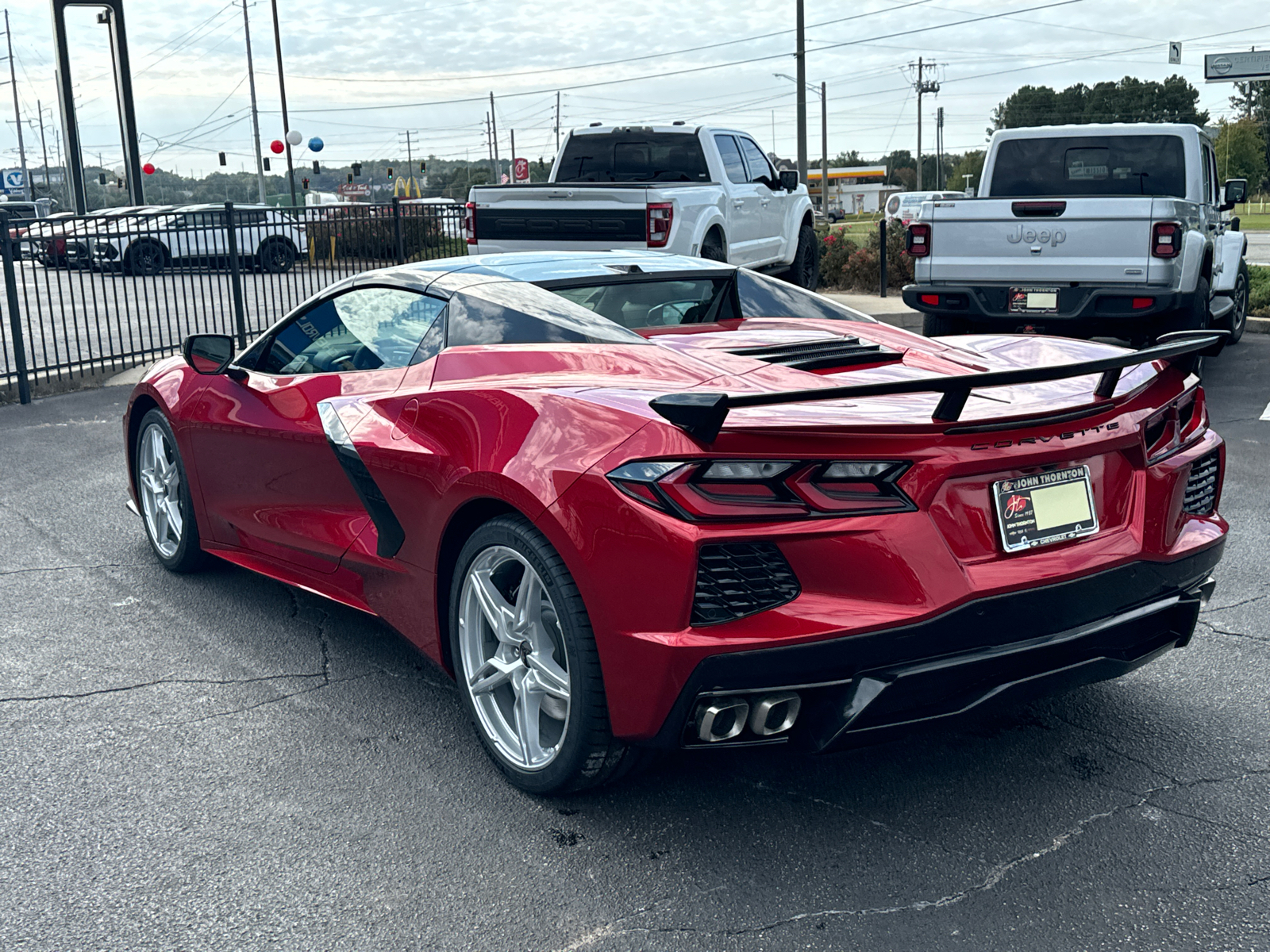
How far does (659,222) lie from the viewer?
11875 mm

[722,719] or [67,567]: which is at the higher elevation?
[722,719]

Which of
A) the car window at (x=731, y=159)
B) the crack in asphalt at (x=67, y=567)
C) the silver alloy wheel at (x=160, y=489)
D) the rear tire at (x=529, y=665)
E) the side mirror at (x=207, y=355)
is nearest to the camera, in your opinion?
the rear tire at (x=529, y=665)

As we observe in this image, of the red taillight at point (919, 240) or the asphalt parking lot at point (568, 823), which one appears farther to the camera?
the red taillight at point (919, 240)

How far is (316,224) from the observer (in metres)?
14.3

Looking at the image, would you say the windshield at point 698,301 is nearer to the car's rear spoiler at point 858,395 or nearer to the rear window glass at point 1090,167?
the car's rear spoiler at point 858,395

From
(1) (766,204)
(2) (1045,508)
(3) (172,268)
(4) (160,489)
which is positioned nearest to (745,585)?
(2) (1045,508)

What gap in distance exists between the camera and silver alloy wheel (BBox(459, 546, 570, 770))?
10.6ft

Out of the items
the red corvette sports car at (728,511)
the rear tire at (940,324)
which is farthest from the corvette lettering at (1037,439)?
the rear tire at (940,324)

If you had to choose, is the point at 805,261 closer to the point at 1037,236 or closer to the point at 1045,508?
the point at 1037,236

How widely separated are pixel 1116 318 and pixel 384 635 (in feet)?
23.3

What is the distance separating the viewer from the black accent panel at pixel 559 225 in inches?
468

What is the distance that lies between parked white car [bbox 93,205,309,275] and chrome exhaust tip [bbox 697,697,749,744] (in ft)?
33.8

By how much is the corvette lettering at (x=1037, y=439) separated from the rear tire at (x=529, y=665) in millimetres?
1023

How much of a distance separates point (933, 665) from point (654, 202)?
960cm
